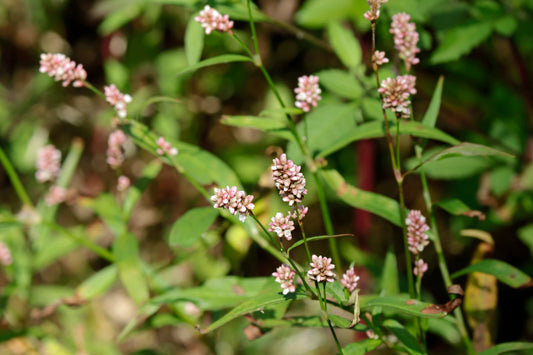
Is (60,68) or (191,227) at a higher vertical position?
(60,68)

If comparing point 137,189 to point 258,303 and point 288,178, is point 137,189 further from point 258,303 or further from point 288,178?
point 288,178

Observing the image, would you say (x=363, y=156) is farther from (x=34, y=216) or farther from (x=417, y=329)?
(x=34, y=216)

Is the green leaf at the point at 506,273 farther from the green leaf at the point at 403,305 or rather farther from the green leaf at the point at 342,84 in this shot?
the green leaf at the point at 342,84

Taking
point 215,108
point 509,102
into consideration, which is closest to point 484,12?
point 509,102

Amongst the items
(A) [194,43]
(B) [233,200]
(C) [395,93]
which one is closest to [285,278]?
(B) [233,200]

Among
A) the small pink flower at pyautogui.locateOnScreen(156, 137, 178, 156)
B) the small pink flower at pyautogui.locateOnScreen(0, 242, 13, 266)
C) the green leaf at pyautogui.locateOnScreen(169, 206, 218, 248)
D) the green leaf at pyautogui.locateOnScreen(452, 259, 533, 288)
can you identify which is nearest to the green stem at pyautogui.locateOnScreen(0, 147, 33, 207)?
the small pink flower at pyautogui.locateOnScreen(0, 242, 13, 266)
